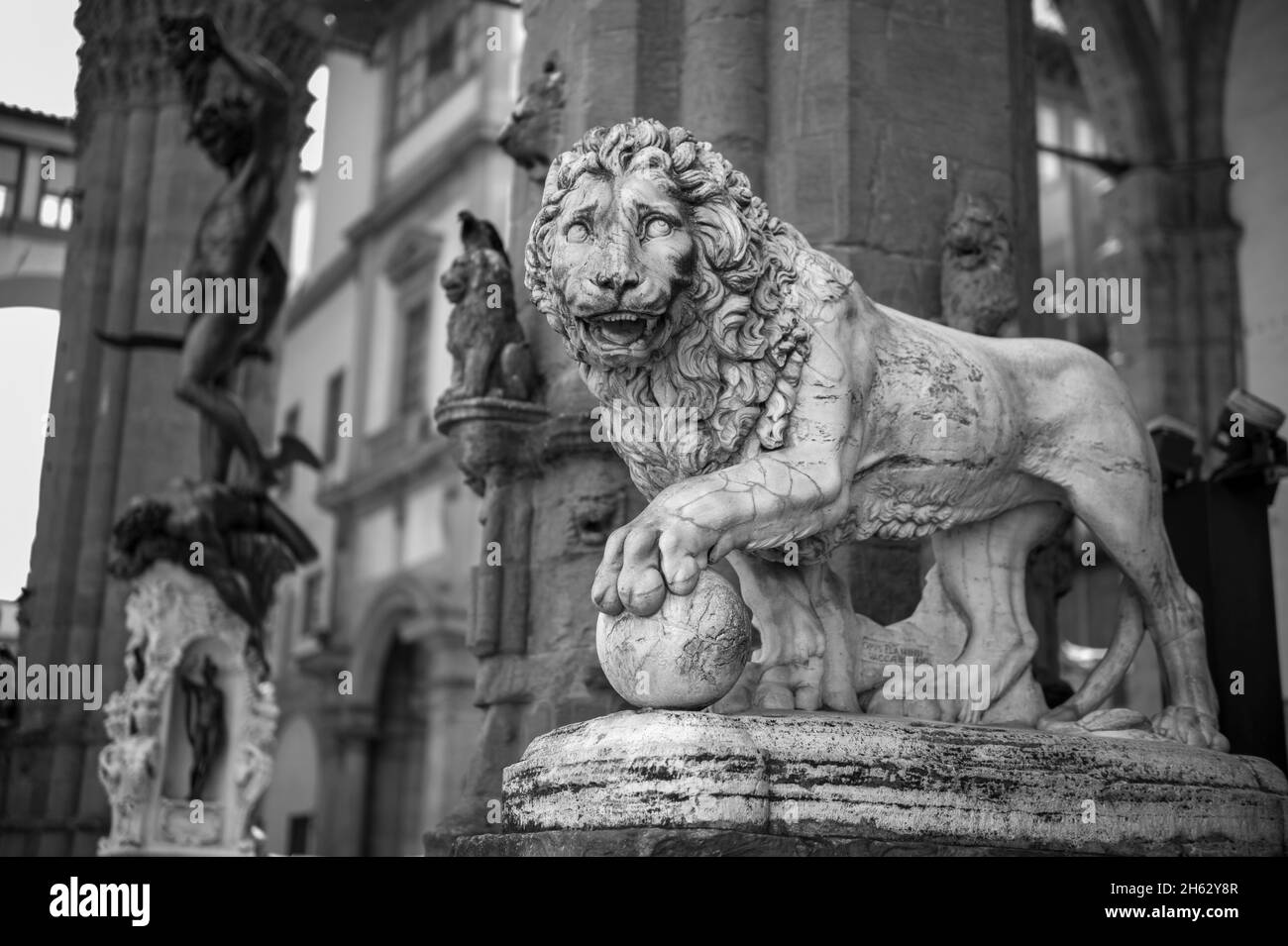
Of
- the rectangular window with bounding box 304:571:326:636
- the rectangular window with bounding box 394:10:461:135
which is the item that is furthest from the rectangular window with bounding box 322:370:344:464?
the rectangular window with bounding box 394:10:461:135

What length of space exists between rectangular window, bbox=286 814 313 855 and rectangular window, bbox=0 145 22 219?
11961 mm

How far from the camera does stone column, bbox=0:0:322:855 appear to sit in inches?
473

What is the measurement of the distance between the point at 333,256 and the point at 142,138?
16.0 meters

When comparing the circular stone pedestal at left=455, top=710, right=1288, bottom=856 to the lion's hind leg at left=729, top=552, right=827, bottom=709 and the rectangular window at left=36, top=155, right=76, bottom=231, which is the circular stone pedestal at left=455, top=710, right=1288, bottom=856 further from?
the rectangular window at left=36, top=155, right=76, bottom=231

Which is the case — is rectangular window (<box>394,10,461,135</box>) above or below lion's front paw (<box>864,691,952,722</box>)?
above

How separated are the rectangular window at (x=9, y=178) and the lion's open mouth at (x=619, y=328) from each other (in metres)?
11.0

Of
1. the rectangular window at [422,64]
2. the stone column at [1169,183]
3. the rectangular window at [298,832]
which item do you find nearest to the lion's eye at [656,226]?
the stone column at [1169,183]

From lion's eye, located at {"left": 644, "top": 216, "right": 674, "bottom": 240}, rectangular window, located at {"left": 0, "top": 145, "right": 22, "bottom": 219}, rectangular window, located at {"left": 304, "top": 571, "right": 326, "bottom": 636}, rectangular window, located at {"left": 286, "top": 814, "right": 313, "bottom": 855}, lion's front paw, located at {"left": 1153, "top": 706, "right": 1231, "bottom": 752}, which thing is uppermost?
rectangular window, located at {"left": 0, "top": 145, "right": 22, "bottom": 219}

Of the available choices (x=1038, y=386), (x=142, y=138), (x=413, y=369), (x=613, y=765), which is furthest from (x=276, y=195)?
(x=413, y=369)

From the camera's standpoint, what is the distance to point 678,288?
3.82 metres

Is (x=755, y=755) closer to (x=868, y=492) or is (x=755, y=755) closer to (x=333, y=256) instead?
(x=868, y=492)

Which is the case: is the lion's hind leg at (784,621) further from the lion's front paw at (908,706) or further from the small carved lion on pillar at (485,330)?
the small carved lion on pillar at (485,330)

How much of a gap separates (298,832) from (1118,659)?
2208 cm

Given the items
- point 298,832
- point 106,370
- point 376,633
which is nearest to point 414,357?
point 376,633
